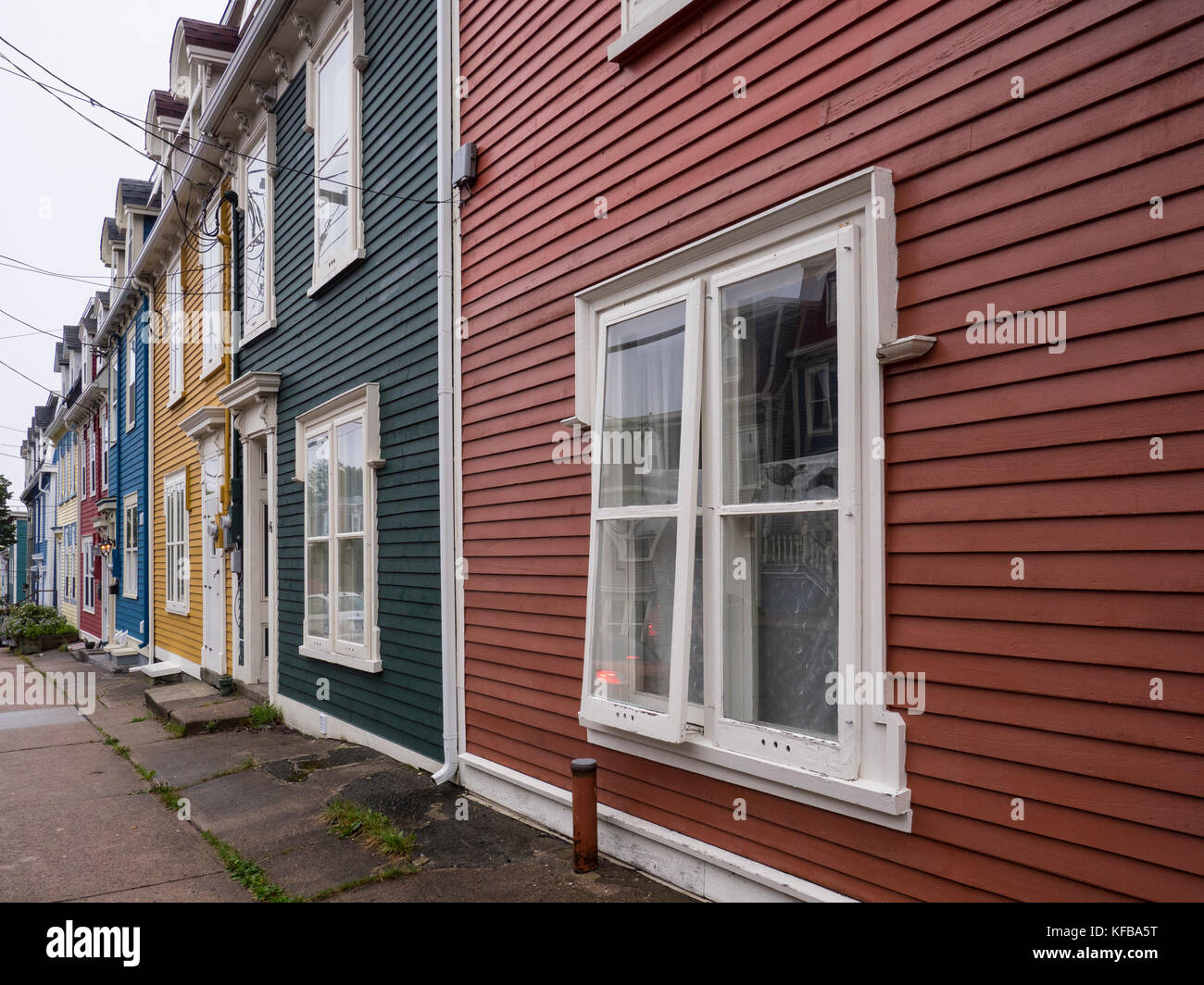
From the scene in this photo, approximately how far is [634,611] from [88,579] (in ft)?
74.8

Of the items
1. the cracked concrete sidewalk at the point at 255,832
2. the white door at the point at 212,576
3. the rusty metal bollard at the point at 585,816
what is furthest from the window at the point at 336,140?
the rusty metal bollard at the point at 585,816

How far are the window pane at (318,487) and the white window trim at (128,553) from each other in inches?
Result: 384

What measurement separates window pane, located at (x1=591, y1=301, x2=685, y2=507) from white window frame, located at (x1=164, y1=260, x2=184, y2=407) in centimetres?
1108

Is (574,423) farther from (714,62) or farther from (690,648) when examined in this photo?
(714,62)

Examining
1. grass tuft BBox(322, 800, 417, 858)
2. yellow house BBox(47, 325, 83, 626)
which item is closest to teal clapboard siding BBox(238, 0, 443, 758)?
grass tuft BBox(322, 800, 417, 858)

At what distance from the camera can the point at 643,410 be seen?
450 centimetres

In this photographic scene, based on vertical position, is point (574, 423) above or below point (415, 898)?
above

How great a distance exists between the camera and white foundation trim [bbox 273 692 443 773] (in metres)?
6.72

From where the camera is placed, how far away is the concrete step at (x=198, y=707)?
9.08m

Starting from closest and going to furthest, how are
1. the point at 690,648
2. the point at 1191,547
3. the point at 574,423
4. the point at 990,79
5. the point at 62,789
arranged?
1. the point at 1191,547
2. the point at 990,79
3. the point at 690,648
4. the point at 574,423
5. the point at 62,789

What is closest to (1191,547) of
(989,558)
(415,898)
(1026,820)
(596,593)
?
(989,558)

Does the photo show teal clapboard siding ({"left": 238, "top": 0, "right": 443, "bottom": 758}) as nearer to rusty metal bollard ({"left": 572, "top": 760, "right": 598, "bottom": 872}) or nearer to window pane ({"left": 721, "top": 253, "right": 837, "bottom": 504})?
rusty metal bollard ({"left": 572, "top": 760, "right": 598, "bottom": 872})

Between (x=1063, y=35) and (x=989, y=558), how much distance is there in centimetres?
161
